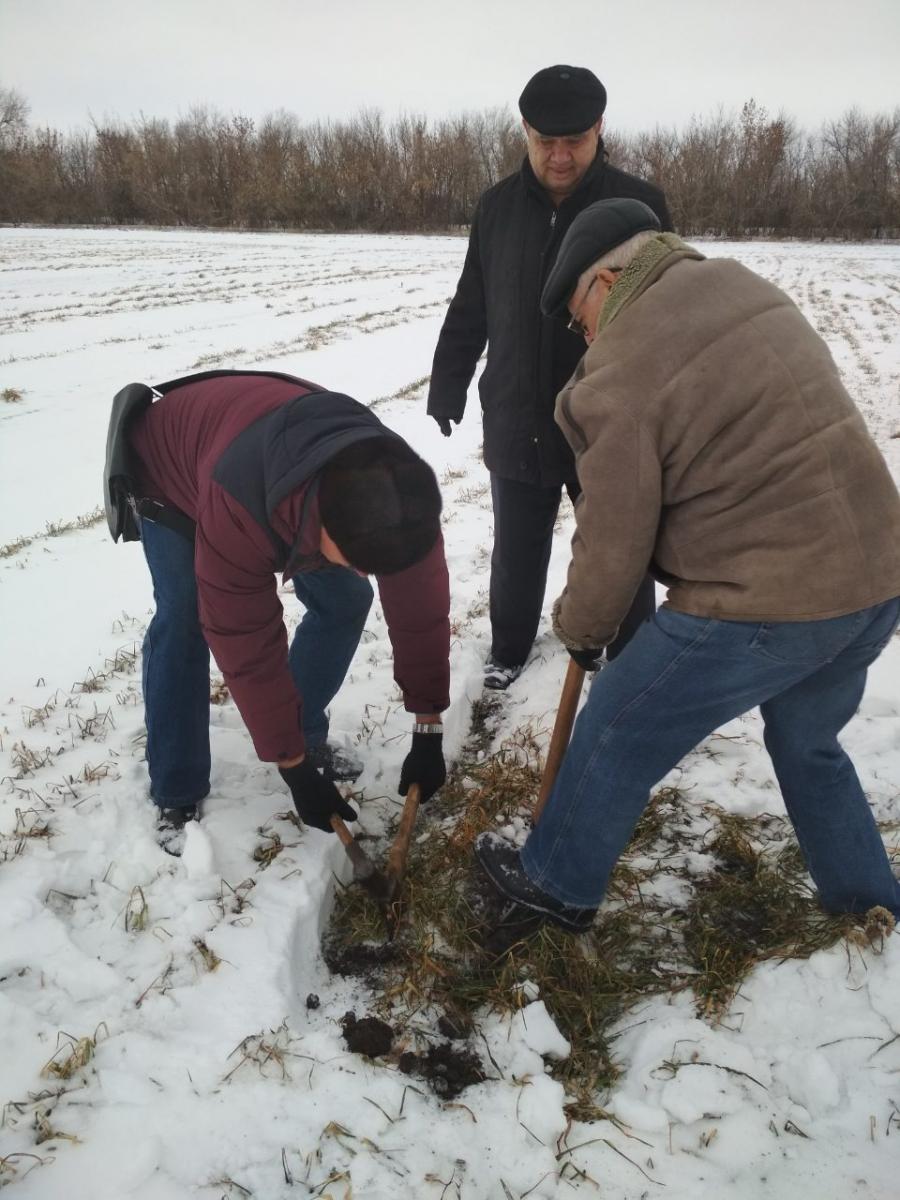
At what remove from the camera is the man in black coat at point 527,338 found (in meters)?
2.63

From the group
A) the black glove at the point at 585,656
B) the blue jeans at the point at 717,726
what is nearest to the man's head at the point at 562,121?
the black glove at the point at 585,656

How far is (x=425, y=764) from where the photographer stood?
2.53 meters

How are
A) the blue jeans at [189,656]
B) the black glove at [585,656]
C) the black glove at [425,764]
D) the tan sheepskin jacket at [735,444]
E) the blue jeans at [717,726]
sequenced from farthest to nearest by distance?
1. the black glove at [425,764]
2. the blue jeans at [189,656]
3. the black glove at [585,656]
4. the blue jeans at [717,726]
5. the tan sheepskin jacket at [735,444]

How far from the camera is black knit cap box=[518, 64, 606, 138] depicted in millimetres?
2570

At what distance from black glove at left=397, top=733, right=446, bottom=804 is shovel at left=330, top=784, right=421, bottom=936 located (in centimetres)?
7

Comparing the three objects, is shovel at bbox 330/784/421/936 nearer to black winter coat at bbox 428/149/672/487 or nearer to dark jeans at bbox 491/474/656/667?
dark jeans at bbox 491/474/656/667

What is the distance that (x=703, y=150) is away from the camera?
35562mm

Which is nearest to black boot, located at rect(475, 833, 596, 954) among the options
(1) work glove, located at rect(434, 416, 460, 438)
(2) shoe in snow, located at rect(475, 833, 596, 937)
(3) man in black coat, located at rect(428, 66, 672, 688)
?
(2) shoe in snow, located at rect(475, 833, 596, 937)

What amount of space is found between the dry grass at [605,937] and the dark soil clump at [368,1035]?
6 centimetres

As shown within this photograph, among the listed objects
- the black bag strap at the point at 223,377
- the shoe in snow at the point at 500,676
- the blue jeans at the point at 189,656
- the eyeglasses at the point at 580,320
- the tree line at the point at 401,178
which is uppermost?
the tree line at the point at 401,178

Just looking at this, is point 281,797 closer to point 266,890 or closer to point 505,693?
point 266,890

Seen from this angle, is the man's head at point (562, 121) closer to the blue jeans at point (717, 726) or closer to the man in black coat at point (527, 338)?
the man in black coat at point (527, 338)

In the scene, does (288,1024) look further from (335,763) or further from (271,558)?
(271,558)

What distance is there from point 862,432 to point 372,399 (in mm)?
7538
